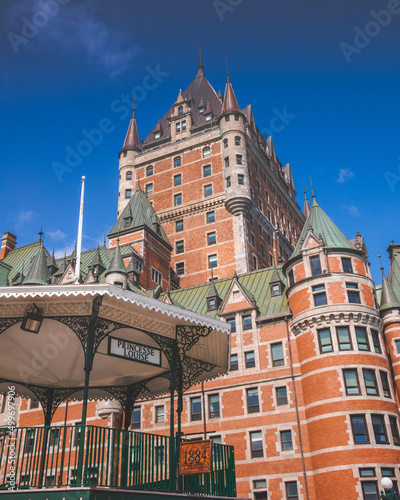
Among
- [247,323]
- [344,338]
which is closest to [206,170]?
[247,323]

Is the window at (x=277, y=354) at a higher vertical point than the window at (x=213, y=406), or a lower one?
higher

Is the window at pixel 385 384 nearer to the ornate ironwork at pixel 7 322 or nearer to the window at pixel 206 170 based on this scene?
the ornate ironwork at pixel 7 322

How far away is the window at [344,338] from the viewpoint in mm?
35750

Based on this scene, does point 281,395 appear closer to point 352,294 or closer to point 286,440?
point 286,440

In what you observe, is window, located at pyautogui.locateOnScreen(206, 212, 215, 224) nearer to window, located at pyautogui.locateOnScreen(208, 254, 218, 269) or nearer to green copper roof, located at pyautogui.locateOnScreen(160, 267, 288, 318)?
window, located at pyautogui.locateOnScreen(208, 254, 218, 269)

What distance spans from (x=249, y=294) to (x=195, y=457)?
30.8m

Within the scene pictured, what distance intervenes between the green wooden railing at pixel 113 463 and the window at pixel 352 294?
24763mm

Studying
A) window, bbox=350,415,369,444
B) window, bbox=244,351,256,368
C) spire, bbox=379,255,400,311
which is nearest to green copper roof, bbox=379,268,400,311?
spire, bbox=379,255,400,311

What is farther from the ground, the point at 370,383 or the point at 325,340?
the point at 325,340

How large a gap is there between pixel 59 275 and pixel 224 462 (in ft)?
153

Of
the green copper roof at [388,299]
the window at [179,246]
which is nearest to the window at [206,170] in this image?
the window at [179,246]

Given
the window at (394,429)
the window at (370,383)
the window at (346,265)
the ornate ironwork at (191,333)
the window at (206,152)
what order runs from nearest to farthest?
1. the ornate ironwork at (191,333)
2. the window at (394,429)
3. the window at (370,383)
4. the window at (346,265)
5. the window at (206,152)

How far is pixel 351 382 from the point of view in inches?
1362

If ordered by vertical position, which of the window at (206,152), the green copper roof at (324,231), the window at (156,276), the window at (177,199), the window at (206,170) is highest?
the window at (206,152)
